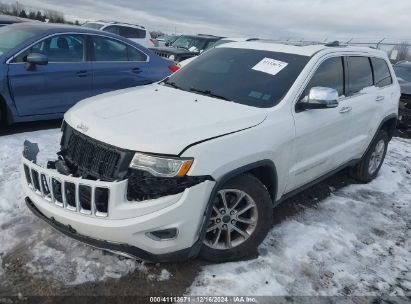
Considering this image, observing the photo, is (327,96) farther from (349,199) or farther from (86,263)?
(86,263)

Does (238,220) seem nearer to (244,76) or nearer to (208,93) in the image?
(208,93)

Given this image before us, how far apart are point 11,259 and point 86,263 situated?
577 mm

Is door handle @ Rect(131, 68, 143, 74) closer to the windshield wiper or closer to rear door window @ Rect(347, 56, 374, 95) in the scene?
the windshield wiper

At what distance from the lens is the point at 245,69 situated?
4.02 metres

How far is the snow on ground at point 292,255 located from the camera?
307cm

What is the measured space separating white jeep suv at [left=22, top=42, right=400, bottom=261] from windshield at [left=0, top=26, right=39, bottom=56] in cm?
279

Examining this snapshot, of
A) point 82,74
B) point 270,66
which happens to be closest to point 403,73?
point 270,66

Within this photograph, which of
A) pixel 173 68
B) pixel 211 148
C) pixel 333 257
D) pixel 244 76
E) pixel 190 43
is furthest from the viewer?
pixel 190 43

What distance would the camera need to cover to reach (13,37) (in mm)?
6020

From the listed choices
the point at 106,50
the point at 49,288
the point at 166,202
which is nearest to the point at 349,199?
the point at 166,202

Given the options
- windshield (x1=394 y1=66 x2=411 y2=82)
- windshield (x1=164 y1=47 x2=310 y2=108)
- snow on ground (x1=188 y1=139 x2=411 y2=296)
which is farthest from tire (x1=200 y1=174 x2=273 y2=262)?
windshield (x1=394 y1=66 x2=411 y2=82)

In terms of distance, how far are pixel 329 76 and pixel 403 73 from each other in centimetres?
830

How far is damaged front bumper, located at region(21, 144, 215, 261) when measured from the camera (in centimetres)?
269

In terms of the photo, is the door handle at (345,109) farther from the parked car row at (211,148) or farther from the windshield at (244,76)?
the windshield at (244,76)
